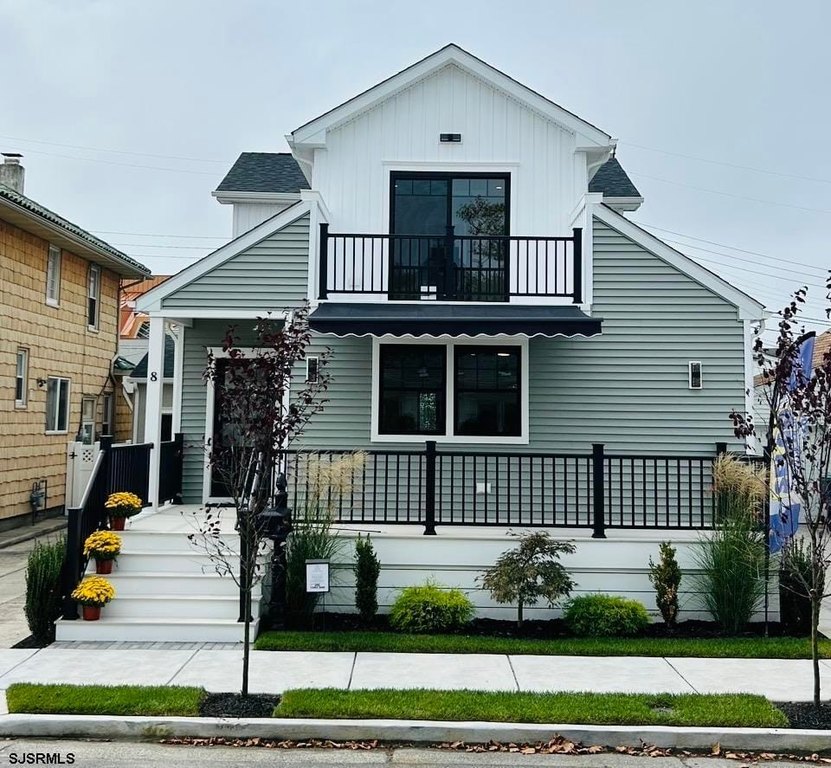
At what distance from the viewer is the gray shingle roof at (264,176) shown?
14.4m

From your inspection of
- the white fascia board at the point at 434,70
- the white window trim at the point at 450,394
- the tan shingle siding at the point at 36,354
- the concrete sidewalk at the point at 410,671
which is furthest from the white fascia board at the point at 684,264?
the tan shingle siding at the point at 36,354

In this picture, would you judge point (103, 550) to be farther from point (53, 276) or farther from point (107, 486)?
point (53, 276)

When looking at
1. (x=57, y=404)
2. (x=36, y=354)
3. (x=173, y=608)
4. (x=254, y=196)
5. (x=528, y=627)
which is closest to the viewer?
(x=173, y=608)

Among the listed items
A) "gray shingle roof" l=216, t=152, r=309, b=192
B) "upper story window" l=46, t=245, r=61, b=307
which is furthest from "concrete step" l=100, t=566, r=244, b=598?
"upper story window" l=46, t=245, r=61, b=307

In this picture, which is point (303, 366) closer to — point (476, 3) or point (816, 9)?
point (476, 3)

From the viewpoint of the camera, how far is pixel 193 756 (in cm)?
531

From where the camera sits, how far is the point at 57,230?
51.0 ft

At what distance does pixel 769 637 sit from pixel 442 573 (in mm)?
3449

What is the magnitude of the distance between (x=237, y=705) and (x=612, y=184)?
36.7 feet

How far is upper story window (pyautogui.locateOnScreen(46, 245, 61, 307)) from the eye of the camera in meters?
16.6

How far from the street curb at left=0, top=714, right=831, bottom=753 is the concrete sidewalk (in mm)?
753

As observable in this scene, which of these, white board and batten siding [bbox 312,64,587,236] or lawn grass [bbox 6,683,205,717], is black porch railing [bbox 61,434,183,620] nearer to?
lawn grass [bbox 6,683,205,717]

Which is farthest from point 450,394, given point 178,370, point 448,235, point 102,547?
point 102,547

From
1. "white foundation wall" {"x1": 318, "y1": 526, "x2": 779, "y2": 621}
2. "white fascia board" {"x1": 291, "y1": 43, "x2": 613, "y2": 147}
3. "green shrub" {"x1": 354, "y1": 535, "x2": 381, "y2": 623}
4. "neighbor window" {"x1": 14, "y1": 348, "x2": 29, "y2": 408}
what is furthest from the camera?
"neighbor window" {"x1": 14, "y1": 348, "x2": 29, "y2": 408}
